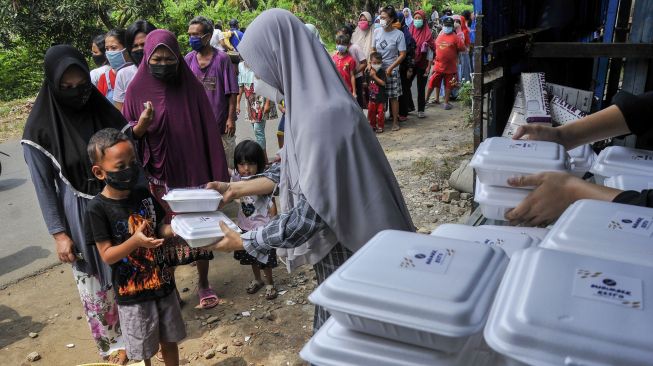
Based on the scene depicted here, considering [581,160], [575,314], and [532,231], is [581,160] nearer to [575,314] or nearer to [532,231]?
[532,231]

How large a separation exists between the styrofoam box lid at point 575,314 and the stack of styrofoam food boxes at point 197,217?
140cm

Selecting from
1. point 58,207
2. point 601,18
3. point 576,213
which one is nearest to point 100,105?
point 58,207

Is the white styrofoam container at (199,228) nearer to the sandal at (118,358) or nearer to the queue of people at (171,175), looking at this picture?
the queue of people at (171,175)

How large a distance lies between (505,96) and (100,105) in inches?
121

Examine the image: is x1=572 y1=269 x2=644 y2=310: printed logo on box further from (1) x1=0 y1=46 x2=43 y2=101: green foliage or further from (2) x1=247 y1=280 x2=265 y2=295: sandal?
(1) x1=0 y1=46 x2=43 y2=101: green foliage

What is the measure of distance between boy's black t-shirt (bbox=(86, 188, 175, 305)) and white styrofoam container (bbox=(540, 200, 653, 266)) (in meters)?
1.82

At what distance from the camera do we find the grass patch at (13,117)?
9.49 m

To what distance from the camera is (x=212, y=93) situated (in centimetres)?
462

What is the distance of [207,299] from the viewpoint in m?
3.63

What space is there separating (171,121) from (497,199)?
218 cm

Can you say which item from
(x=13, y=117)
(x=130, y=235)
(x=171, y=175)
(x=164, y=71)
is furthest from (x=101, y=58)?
(x=13, y=117)

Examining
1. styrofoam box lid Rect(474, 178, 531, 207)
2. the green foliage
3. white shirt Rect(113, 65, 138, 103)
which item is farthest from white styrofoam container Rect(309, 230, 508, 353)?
the green foliage

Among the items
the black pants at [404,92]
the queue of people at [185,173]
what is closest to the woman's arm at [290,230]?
the queue of people at [185,173]

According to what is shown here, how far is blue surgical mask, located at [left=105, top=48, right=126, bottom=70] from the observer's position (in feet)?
14.3
